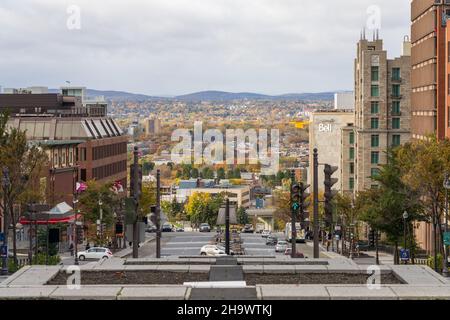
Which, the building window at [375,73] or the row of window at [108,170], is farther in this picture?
the row of window at [108,170]

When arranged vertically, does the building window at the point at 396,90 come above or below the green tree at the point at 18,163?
above

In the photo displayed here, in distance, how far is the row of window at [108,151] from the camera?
150212mm

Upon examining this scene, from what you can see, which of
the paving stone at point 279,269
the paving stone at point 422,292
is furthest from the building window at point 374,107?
the paving stone at point 422,292

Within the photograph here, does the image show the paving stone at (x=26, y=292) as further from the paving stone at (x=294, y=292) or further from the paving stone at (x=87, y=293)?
the paving stone at (x=294, y=292)

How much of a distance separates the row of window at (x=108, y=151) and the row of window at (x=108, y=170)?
1320 mm

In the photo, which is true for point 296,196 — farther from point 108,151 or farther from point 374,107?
point 108,151

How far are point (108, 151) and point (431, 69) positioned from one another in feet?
222

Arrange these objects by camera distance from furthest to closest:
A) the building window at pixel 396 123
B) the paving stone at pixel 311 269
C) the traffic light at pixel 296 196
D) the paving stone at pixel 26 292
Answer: the building window at pixel 396 123, the traffic light at pixel 296 196, the paving stone at pixel 311 269, the paving stone at pixel 26 292

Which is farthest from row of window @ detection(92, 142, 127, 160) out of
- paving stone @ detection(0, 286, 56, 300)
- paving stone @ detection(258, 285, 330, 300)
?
paving stone @ detection(258, 285, 330, 300)

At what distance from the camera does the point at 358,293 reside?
1203 inches

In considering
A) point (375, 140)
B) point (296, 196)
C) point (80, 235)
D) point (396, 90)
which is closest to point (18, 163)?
point (296, 196)

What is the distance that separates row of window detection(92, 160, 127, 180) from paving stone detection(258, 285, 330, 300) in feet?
381
